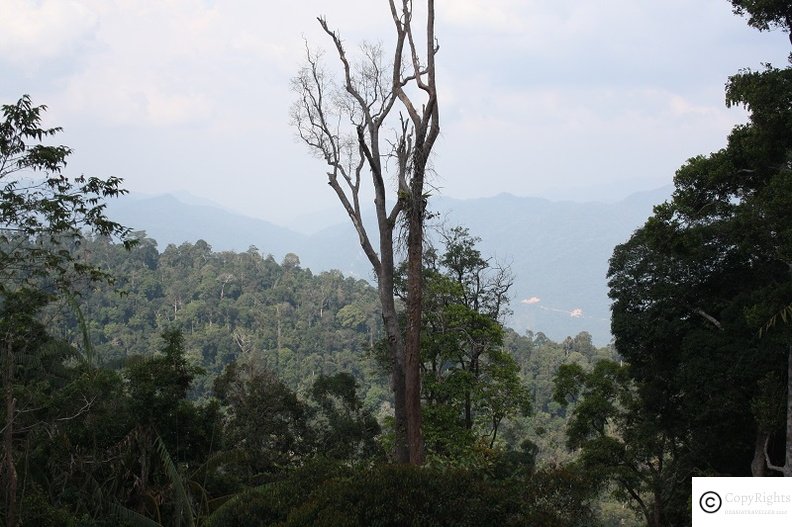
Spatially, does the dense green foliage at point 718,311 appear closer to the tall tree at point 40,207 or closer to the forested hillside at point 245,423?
the forested hillside at point 245,423

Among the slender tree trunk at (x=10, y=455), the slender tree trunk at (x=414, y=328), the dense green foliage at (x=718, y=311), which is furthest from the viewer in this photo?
the slender tree trunk at (x=414, y=328)

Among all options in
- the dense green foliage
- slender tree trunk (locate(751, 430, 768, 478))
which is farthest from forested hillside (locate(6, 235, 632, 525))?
slender tree trunk (locate(751, 430, 768, 478))

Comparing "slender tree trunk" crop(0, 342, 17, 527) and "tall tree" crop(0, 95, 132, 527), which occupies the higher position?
"tall tree" crop(0, 95, 132, 527)

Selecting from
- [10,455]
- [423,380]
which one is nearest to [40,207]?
[10,455]

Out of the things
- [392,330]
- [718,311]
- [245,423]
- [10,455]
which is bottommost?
[245,423]

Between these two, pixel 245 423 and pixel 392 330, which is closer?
pixel 392 330

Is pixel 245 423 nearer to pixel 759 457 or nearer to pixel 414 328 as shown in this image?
pixel 414 328

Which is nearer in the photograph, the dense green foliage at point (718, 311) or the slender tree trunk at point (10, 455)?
the slender tree trunk at point (10, 455)

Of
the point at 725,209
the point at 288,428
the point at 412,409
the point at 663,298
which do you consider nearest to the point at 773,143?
the point at 725,209

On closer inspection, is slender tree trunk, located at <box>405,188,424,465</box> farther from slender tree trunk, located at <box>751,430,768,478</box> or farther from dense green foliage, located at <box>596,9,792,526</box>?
slender tree trunk, located at <box>751,430,768,478</box>

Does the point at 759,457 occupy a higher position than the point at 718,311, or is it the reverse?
the point at 718,311

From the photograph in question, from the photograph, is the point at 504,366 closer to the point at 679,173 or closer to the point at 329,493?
the point at 679,173

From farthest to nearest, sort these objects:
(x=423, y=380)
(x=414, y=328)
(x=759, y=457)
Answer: (x=423, y=380)
(x=759, y=457)
(x=414, y=328)

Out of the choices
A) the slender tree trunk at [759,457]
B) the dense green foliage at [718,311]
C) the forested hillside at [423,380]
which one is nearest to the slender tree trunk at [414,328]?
the forested hillside at [423,380]
